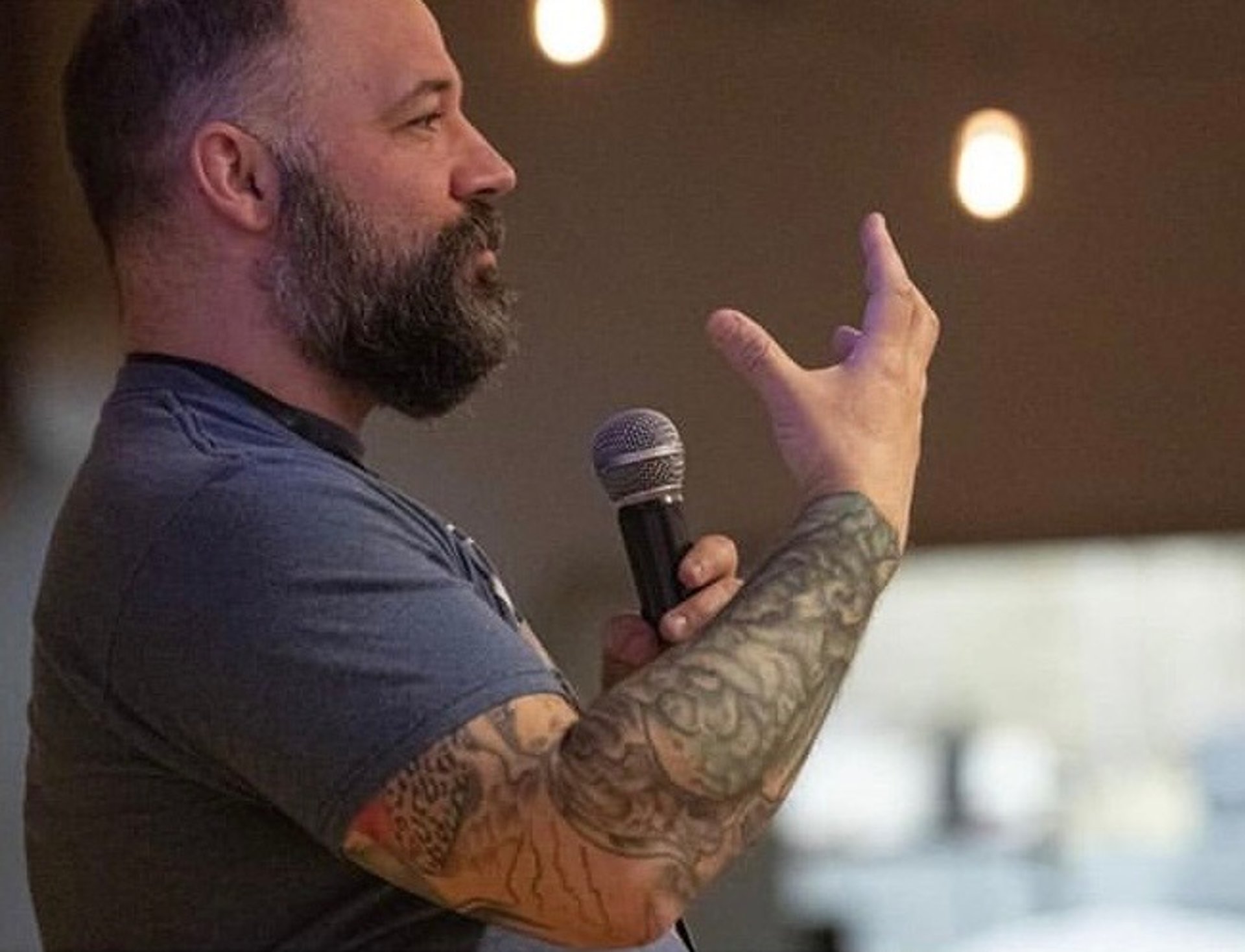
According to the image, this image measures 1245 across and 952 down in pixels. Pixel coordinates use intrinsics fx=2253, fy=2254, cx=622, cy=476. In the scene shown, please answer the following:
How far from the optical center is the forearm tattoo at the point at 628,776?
2.95 ft

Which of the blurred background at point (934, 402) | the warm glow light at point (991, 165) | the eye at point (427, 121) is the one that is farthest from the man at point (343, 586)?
the warm glow light at point (991, 165)

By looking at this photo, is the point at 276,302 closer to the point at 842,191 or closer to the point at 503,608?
the point at 503,608

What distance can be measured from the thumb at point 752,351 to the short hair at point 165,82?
0.27m

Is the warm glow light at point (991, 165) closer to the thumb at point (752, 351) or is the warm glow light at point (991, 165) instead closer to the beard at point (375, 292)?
the beard at point (375, 292)

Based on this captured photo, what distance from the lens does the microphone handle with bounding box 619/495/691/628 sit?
1.06 meters

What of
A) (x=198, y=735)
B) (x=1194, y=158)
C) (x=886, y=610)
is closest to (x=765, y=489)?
(x=886, y=610)

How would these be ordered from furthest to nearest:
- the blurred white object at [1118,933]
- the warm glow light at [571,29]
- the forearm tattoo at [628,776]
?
the warm glow light at [571,29] → the blurred white object at [1118,933] → the forearm tattoo at [628,776]

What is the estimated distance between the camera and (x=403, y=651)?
92 cm

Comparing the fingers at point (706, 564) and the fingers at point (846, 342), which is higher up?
the fingers at point (846, 342)

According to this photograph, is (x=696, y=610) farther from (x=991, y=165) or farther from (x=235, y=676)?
(x=991, y=165)

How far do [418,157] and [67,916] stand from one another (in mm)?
413

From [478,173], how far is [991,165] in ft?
6.57

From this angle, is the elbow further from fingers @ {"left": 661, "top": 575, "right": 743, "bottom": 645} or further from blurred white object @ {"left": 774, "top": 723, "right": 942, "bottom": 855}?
blurred white object @ {"left": 774, "top": 723, "right": 942, "bottom": 855}

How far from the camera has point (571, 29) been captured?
312 cm
